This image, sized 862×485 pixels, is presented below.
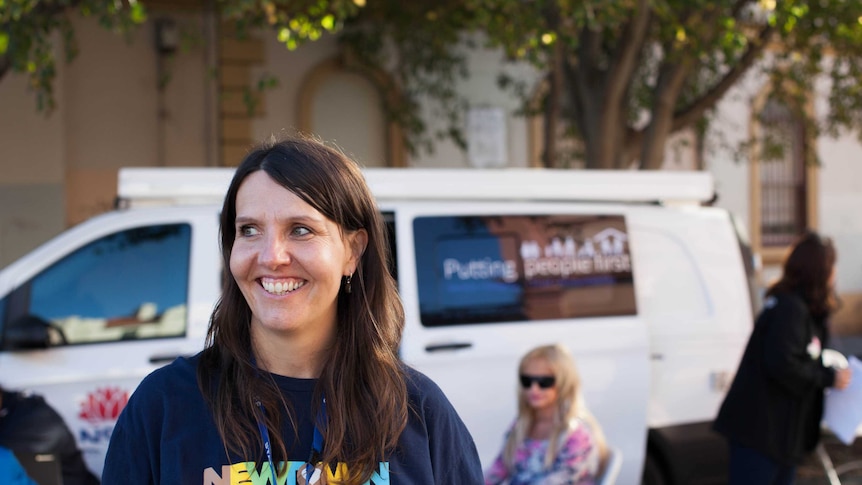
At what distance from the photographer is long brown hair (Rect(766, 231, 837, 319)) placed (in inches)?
179

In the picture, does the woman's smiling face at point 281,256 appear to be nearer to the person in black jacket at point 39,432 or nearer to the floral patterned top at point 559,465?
the floral patterned top at point 559,465

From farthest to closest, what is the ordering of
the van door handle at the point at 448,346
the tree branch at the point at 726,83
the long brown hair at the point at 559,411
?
1. the tree branch at the point at 726,83
2. the van door handle at the point at 448,346
3. the long brown hair at the point at 559,411

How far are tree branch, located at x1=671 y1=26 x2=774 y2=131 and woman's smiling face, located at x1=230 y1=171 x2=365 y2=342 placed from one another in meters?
7.82

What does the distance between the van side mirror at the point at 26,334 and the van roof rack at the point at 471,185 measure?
2.38ft

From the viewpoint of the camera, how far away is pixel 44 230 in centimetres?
1006

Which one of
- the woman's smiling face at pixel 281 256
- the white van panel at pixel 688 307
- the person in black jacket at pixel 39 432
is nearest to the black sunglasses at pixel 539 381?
the white van panel at pixel 688 307

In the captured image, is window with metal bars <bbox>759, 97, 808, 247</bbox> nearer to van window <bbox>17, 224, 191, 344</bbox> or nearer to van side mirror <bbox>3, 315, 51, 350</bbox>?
van window <bbox>17, 224, 191, 344</bbox>

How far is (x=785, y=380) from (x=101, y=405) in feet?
10.5

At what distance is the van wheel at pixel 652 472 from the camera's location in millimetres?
5117

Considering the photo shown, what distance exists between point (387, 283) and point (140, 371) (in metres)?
2.78

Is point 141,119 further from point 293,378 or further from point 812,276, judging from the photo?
point 293,378

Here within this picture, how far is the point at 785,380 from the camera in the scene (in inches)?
173

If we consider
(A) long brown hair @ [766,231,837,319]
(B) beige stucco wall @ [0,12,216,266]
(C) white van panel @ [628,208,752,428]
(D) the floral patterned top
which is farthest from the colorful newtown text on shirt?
(B) beige stucco wall @ [0,12,216,266]

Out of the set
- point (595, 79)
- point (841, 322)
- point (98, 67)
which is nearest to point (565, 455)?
point (595, 79)
